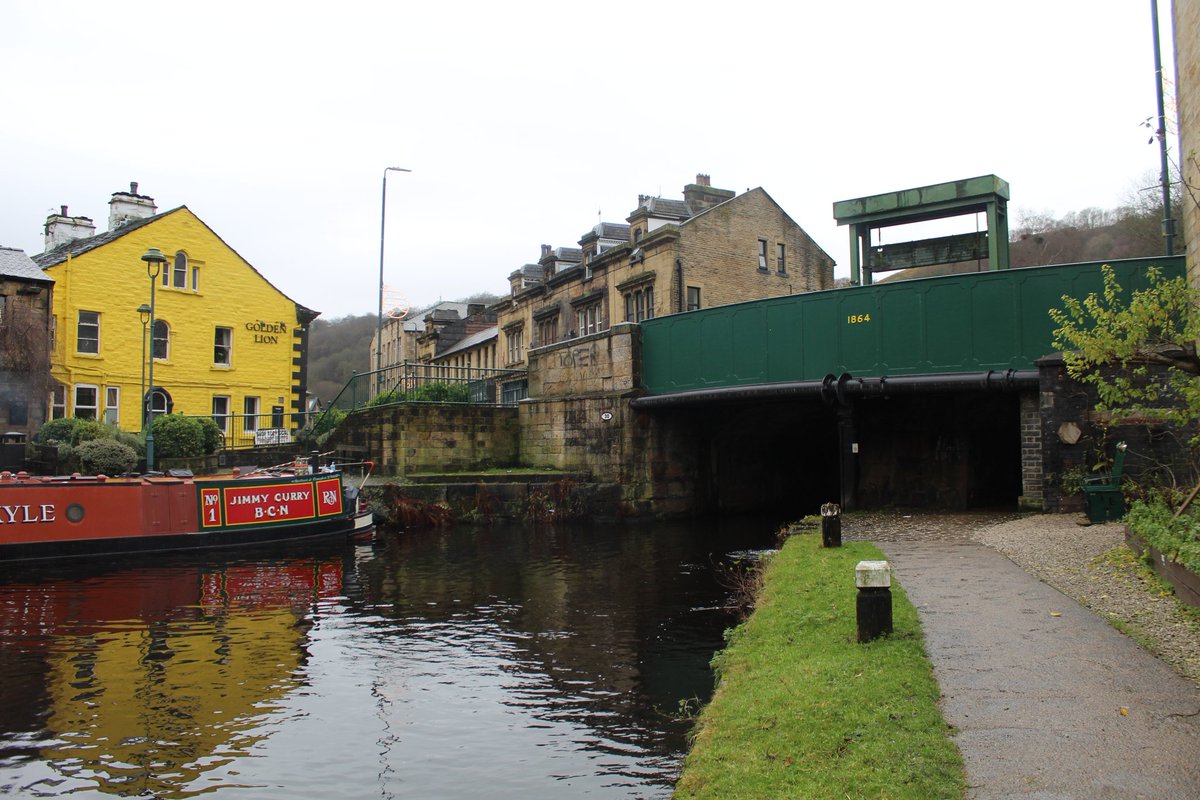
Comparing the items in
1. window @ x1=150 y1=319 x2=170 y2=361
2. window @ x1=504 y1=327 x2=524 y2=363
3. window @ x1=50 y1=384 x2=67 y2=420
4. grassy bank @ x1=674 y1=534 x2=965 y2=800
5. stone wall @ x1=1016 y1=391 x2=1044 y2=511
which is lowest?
grassy bank @ x1=674 y1=534 x2=965 y2=800

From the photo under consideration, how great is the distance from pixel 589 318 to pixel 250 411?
1351 cm

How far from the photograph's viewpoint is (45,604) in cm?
1215

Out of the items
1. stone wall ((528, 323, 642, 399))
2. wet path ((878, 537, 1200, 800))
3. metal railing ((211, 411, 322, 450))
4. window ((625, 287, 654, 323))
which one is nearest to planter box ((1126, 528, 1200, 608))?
wet path ((878, 537, 1200, 800))

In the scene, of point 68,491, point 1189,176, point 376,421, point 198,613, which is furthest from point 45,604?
point 1189,176

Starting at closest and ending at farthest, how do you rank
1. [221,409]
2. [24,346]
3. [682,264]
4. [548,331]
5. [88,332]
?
1. [24,346]
2. [88,332]
3. [682,264]
4. [221,409]
5. [548,331]

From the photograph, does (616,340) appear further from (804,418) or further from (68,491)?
(68,491)

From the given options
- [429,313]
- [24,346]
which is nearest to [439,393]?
[24,346]

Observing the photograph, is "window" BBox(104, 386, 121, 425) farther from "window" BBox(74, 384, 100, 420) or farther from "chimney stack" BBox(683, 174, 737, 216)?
"chimney stack" BBox(683, 174, 737, 216)

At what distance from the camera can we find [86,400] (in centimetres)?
3027

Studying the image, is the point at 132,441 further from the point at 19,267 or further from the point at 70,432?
the point at 19,267

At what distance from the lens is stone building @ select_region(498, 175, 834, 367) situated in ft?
104

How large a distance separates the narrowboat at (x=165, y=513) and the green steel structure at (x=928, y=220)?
13.1 m

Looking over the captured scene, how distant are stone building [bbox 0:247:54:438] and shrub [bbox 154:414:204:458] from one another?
4918mm

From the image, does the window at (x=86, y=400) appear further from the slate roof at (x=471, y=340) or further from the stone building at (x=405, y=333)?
the stone building at (x=405, y=333)
